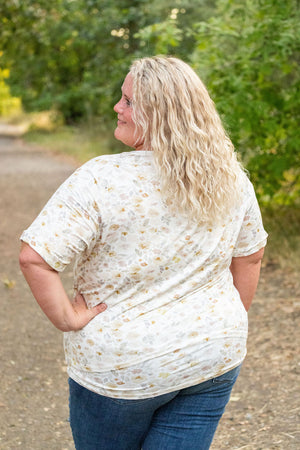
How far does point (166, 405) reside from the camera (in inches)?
76.5

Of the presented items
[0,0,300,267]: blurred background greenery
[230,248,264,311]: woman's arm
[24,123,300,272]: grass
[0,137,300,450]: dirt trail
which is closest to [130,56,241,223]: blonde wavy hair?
[230,248,264,311]: woman's arm

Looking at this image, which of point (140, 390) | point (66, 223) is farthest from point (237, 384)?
point (66, 223)

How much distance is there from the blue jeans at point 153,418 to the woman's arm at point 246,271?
0.32 meters

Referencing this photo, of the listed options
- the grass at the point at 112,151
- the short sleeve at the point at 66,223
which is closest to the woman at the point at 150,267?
the short sleeve at the point at 66,223

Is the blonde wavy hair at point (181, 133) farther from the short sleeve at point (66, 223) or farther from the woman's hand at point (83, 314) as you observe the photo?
the woman's hand at point (83, 314)

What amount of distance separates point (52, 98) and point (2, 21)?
50.7 feet

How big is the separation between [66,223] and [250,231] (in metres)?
0.62

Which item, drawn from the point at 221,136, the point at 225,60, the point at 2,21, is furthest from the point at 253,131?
the point at 2,21

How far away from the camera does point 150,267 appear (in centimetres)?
183

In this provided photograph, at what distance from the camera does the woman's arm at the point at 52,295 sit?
1768 millimetres

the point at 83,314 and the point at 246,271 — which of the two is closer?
the point at 83,314

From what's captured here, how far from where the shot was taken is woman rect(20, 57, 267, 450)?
1785 mm

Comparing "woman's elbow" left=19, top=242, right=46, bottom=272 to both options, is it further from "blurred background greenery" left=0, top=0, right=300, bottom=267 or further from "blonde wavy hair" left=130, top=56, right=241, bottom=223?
"blurred background greenery" left=0, top=0, right=300, bottom=267

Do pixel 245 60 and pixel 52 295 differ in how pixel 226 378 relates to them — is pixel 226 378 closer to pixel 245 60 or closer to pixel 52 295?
pixel 52 295
